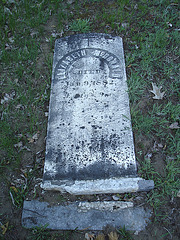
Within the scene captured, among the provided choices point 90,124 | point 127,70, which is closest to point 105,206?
point 90,124

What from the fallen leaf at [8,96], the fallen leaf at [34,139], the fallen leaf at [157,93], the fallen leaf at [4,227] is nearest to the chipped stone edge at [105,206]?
the fallen leaf at [4,227]

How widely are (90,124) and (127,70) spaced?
4.41ft

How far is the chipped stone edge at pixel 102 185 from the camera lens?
2.14m

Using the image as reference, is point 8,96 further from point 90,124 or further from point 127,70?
point 127,70

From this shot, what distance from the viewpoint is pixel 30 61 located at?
3488mm

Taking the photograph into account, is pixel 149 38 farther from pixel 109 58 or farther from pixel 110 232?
pixel 110 232

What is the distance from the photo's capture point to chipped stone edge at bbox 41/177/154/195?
2.14 m

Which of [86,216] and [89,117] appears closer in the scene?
[86,216]

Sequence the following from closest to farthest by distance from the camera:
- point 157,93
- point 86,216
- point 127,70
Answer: point 86,216 < point 157,93 < point 127,70

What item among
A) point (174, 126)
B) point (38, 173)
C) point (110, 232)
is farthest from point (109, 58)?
point (110, 232)

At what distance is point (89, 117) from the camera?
8.30 feet

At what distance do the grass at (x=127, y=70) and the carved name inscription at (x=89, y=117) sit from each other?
31 centimetres

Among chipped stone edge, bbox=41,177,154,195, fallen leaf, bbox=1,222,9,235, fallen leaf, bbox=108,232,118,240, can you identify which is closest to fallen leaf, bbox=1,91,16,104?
chipped stone edge, bbox=41,177,154,195

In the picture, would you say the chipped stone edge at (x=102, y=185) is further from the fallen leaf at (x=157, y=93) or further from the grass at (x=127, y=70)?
the fallen leaf at (x=157, y=93)
